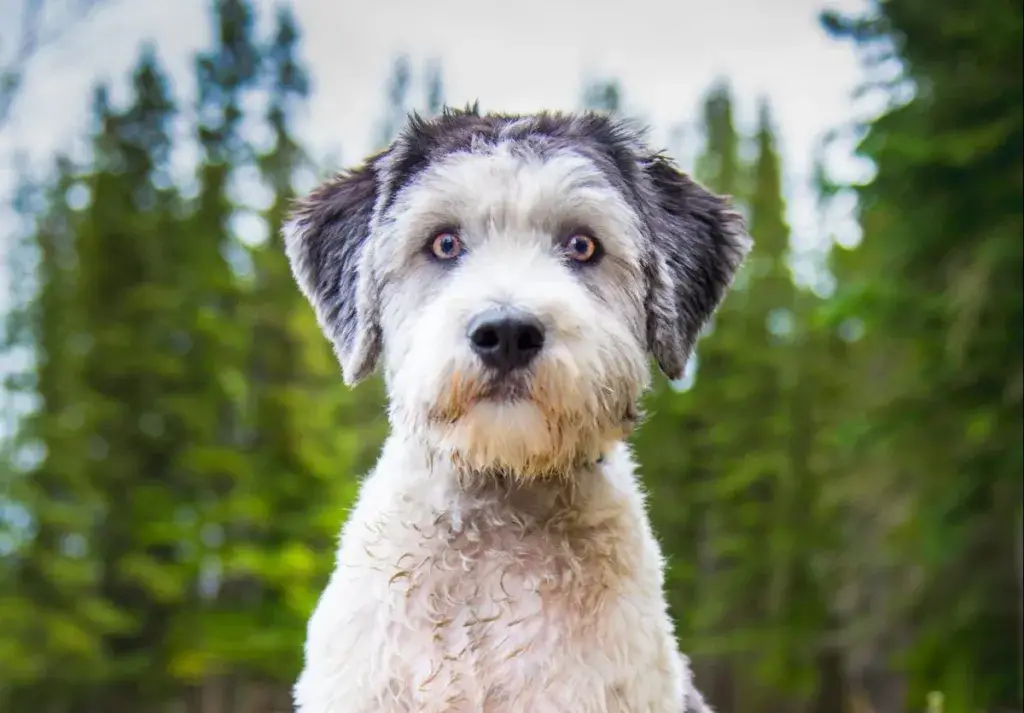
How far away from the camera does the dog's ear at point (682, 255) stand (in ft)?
10.4

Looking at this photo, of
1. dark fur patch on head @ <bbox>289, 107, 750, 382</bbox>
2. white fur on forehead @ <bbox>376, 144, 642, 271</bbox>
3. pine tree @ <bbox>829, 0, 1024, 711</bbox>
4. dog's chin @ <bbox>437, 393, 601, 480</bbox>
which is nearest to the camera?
dog's chin @ <bbox>437, 393, 601, 480</bbox>

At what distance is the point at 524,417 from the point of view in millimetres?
2730

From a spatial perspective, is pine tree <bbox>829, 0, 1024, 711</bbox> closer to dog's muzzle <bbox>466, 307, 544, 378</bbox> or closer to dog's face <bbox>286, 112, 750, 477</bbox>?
dog's face <bbox>286, 112, 750, 477</bbox>

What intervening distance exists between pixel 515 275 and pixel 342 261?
697 millimetres

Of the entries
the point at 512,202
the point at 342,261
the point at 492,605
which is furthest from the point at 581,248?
the point at 492,605

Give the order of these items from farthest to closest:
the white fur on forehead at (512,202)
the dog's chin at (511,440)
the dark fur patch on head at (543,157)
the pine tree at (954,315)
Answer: the pine tree at (954,315) → the dark fur patch on head at (543,157) → the white fur on forehead at (512,202) → the dog's chin at (511,440)

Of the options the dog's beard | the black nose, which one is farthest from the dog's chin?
the black nose

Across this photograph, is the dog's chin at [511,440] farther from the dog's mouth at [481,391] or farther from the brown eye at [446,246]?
the brown eye at [446,246]

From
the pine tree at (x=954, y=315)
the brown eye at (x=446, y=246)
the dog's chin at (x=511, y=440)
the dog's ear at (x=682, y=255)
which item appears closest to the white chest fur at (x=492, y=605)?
the dog's chin at (x=511, y=440)

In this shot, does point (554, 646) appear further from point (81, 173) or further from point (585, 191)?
point (81, 173)

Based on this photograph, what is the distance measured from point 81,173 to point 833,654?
40.9 feet

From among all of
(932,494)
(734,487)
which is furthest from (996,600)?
(734,487)

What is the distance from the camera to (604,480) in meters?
3.09

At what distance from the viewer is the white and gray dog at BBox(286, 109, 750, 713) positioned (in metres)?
2.71
